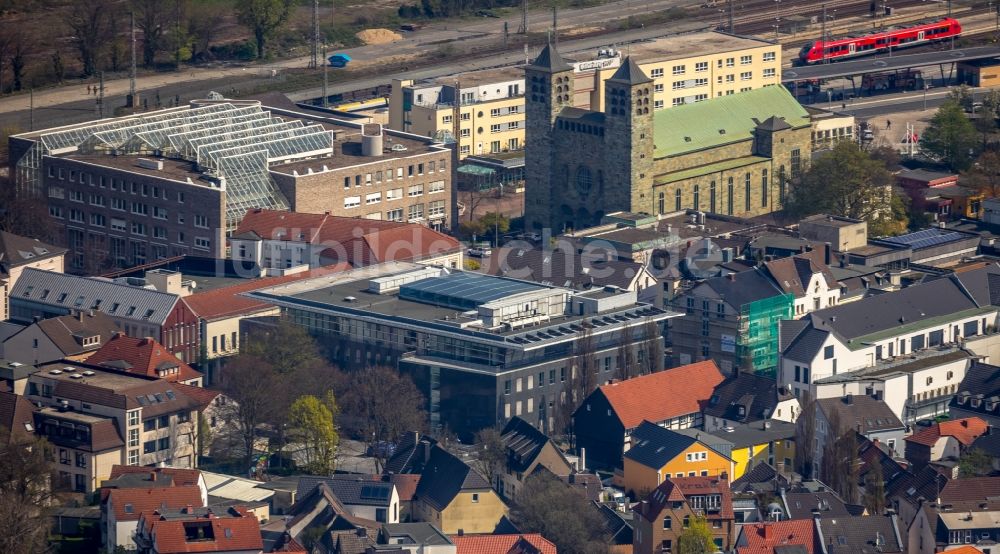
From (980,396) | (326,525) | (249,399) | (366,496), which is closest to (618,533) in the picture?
(366,496)

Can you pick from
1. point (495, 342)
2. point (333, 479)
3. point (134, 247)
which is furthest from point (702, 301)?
point (134, 247)

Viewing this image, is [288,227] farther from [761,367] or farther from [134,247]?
[761,367]

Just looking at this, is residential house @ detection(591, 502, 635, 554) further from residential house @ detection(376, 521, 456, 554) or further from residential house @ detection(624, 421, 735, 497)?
residential house @ detection(376, 521, 456, 554)

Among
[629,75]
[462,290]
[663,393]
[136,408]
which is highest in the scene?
[629,75]

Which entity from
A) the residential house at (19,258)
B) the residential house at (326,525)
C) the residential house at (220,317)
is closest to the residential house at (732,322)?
the residential house at (220,317)

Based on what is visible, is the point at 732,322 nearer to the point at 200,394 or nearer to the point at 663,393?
the point at 663,393

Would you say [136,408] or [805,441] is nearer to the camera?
[136,408]
